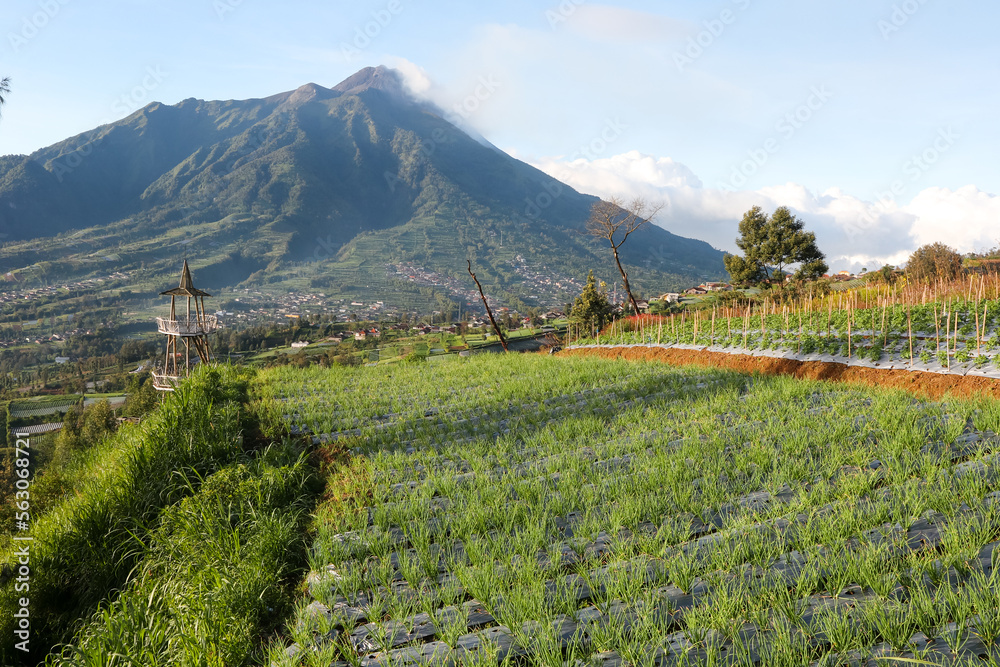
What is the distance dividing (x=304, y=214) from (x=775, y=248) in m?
154

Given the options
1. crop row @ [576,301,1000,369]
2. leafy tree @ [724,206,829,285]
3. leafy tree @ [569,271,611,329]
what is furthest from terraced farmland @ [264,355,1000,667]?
leafy tree @ [724,206,829,285]

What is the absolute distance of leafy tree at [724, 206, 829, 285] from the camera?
92.2 feet

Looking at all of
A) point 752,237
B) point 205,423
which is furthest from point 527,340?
point 205,423

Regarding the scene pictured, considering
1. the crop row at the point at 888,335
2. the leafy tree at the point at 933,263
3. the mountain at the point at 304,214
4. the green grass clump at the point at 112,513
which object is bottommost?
the green grass clump at the point at 112,513

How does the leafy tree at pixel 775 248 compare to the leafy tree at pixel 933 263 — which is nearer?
the leafy tree at pixel 933 263

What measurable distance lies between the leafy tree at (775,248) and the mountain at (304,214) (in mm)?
56119

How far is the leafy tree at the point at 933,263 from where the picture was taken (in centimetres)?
2059

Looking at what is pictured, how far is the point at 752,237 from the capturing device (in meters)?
29.7

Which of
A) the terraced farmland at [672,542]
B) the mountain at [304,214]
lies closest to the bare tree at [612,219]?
the terraced farmland at [672,542]

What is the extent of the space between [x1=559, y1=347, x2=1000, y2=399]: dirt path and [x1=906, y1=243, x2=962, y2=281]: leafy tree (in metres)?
13.5

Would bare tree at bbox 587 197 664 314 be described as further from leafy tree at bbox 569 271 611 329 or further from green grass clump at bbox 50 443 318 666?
green grass clump at bbox 50 443 318 666

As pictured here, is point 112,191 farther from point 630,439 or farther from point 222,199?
point 630,439

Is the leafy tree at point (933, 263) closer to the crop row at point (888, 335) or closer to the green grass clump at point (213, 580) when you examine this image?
the crop row at point (888, 335)

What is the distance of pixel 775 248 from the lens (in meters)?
28.8
